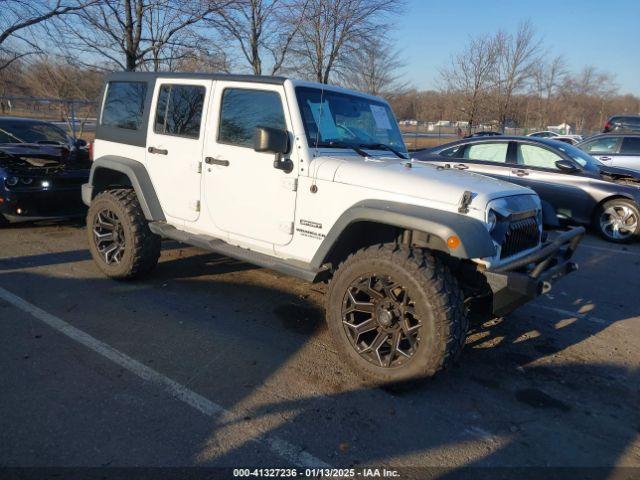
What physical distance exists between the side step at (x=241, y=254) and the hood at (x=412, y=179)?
0.73 m

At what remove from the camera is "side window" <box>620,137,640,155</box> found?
1119 centimetres

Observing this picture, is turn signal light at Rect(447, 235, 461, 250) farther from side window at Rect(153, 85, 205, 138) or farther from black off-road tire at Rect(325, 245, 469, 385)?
side window at Rect(153, 85, 205, 138)

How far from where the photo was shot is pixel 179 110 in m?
4.68

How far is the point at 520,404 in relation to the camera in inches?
127

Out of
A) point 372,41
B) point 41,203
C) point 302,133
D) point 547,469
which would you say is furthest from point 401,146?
point 372,41

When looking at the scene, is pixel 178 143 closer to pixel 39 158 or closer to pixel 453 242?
pixel 453 242

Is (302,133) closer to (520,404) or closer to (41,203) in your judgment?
(520,404)

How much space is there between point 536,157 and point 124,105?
21.6 feet

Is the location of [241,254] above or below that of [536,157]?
below

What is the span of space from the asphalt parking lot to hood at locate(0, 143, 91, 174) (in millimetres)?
2501

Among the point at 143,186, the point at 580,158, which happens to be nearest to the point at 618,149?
the point at 580,158

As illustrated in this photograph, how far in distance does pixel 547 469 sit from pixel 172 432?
81.4 inches

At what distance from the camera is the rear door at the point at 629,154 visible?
36.1ft

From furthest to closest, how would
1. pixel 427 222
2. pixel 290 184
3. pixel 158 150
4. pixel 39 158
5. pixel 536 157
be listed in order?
pixel 536 157, pixel 39 158, pixel 158 150, pixel 290 184, pixel 427 222
